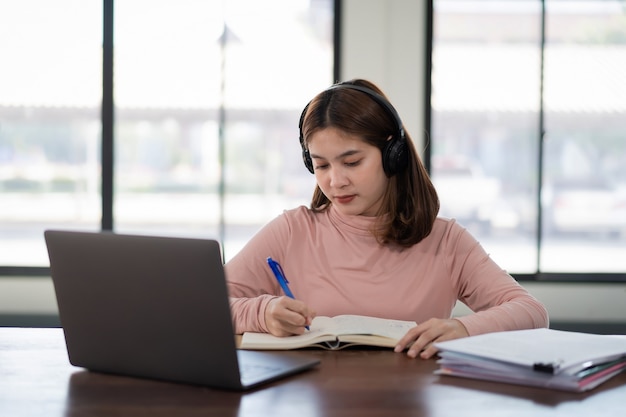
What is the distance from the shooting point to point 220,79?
5.20 metres

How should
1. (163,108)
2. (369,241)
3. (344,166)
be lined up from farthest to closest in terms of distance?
(163,108) < (369,241) < (344,166)

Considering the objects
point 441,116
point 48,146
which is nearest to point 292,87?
point 441,116

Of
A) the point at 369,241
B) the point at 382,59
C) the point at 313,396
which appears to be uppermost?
the point at 382,59

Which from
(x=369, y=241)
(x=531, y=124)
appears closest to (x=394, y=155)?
(x=369, y=241)

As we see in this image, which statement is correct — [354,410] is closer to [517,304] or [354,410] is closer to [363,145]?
[517,304]

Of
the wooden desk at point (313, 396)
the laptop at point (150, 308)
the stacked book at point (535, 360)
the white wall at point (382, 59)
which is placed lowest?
the wooden desk at point (313, 396)

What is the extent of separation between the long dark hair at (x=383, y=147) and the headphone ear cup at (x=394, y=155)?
2cm

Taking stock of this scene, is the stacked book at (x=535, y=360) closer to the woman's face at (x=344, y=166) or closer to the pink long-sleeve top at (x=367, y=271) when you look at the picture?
the pink long-sleeve top at (x=367, y=271)

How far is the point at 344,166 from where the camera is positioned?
1882 millimetres

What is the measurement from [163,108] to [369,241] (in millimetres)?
3536

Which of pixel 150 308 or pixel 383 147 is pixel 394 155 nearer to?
pixel 383 147

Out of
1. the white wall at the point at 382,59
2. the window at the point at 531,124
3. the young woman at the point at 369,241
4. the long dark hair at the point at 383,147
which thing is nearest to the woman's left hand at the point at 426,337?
the young woman at the point at 369,241

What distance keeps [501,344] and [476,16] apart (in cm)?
433

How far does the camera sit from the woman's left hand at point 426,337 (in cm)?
148
